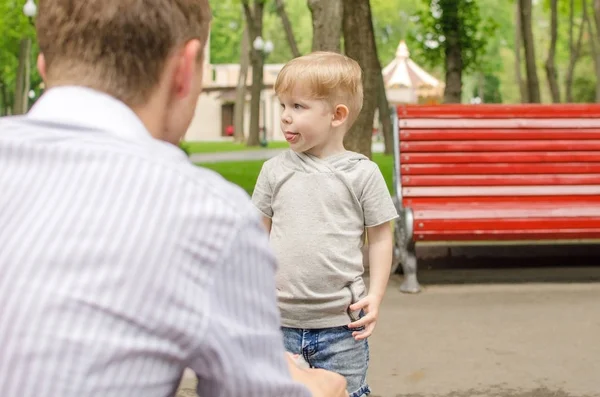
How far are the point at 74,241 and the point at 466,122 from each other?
627 cm

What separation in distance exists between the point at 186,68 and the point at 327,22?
695cm

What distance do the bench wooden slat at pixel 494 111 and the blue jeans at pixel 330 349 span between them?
4199mm

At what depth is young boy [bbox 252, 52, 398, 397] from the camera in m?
3.07

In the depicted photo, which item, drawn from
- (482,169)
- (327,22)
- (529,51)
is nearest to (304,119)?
(482,169)

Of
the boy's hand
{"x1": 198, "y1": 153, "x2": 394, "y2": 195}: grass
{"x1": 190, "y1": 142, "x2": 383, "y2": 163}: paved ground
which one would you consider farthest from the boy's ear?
{"x1": 190, "y1": 142, "x2": 383, "y2": 163}: paved ground

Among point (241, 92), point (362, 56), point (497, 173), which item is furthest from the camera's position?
point (241, 92)

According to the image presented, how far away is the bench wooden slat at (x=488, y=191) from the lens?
22.6 ft

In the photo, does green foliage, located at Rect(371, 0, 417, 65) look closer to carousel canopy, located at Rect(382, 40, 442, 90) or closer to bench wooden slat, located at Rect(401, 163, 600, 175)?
carousel canopy, located at Rect(382, 40, 442, 90)

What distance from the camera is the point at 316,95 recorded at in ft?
10.1

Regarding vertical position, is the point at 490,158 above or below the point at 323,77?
below

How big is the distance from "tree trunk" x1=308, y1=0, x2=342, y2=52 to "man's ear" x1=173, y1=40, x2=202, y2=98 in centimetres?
690

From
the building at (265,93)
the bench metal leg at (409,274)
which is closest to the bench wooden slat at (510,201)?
the bench metal leg at (409,274)

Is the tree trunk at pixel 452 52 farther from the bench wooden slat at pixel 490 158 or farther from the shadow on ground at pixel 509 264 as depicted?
the bench wooden slat at pixel 490 158

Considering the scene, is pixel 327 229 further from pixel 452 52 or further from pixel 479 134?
pixel 452 52
